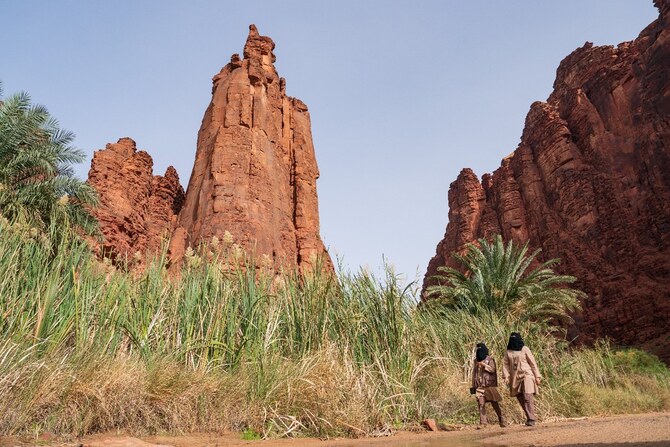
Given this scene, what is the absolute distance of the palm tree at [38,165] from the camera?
11.7 m

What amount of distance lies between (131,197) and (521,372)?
25618 mm

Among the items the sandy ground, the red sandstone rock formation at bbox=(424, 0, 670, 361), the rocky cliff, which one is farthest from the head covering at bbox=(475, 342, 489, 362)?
the red sandstone rock formation at bbox=(424, 0, 670, 361)

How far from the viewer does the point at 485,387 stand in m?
6.51

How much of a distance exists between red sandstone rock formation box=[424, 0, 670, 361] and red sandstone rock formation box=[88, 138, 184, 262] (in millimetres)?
16134

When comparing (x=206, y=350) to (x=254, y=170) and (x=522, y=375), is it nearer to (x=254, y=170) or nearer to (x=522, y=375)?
(x=522, y=375)

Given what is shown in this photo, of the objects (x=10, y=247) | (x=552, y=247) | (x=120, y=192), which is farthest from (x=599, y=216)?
(x=10, y=247)

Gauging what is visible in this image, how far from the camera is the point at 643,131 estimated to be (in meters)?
33.7

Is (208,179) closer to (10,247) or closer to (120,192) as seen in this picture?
(120,192)

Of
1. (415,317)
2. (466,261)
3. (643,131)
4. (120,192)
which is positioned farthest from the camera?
(643,131)

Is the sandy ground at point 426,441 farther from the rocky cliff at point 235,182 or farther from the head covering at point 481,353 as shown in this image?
the rocky cliff at point 235,182

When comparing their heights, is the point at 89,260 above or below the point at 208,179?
below

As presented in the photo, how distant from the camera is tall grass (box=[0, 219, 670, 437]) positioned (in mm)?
4102

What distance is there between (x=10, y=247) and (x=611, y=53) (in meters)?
47.5

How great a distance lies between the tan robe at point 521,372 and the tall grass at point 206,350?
832mm
